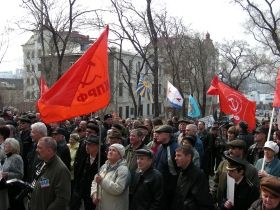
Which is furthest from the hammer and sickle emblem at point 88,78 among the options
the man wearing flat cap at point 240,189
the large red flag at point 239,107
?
the large red flag at point 239,107

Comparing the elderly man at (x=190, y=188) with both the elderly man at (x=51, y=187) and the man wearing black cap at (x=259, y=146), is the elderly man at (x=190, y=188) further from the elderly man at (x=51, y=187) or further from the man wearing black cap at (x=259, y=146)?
the man wearing black cap at (x=259, y=146)

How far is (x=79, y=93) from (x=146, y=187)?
60.3 inches

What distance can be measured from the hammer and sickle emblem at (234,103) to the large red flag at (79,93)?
220 inches

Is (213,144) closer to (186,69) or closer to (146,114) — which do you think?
(186,69)

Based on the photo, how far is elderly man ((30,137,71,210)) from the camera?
548 cm

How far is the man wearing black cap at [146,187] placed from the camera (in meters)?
5.69

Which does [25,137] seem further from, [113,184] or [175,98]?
[175,98]

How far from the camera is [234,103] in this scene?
11.0 m

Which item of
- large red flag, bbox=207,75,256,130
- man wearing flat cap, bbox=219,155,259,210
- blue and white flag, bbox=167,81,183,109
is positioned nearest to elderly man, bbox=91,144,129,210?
man wearing flat cap, bbox=219,155,259,210

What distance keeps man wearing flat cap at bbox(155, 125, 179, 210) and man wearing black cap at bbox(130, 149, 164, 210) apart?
0.74 metres

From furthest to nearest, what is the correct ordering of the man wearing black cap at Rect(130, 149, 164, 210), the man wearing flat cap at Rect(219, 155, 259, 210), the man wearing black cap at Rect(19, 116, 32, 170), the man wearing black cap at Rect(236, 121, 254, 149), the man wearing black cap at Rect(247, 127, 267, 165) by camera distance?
the man wearing black cap at Rect(236, 121, 254, 149) < the man wearing black cap at Rect(19, 116, 32, 170) < the man wearing black cap at Rect(247, 127, 267, 165) < the man wearing black cap at Rect(130, 149, 164, 210) < the man wearing flat cap at Rect(219, 155, 259, 210)

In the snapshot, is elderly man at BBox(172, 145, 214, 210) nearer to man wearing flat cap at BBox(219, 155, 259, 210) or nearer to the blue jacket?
man wearing flat cap at BBox(219, 155, 259, 210)

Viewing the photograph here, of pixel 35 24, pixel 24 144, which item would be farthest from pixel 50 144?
pixel 35 24

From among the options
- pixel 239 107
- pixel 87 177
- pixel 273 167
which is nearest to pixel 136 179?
pixel 87 177
